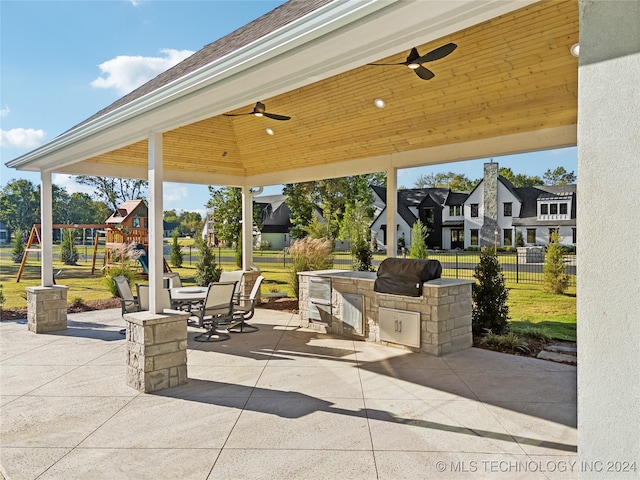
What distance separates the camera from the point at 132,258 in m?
12.1

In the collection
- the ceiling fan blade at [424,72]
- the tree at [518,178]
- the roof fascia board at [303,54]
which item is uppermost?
the tree at [518,178]

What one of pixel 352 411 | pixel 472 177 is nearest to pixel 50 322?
pixel 352 411

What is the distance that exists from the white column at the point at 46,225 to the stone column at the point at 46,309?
24cm

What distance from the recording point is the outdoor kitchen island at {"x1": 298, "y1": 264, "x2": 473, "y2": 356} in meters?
5.99

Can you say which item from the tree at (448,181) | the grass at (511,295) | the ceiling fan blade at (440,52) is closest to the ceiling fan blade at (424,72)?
the ceiling fan blade at (440,52)

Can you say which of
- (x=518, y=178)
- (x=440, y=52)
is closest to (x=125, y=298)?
(x=440, y=52)

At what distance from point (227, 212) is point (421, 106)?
16.7 m

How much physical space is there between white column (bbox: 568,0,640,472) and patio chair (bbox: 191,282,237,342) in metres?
5.37

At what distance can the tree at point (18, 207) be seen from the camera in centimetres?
2023

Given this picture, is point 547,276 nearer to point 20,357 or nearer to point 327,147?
point 327,147

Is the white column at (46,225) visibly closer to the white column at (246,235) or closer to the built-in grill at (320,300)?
the white column at (246,235)

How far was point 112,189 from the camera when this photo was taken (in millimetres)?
32125

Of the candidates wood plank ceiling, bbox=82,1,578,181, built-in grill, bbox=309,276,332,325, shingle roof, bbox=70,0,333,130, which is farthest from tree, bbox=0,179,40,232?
built-in grill, bbox=309,276,332,325

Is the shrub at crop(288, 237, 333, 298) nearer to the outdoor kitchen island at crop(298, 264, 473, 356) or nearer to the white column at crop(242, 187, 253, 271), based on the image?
the white column at crop(242, 187, 253, 271)
